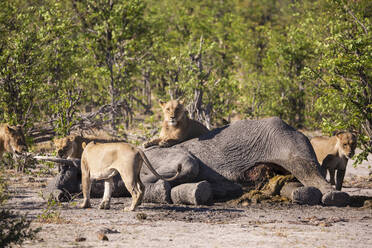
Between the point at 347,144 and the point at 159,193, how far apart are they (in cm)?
418

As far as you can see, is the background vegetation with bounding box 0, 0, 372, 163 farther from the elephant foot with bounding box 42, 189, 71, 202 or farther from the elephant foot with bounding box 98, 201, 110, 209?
the elephant foot with bounding box 98, 201, 110, 209

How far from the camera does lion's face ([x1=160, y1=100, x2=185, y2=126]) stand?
11031 mm

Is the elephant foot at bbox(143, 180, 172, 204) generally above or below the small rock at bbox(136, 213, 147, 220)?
above

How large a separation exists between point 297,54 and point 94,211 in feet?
60.9

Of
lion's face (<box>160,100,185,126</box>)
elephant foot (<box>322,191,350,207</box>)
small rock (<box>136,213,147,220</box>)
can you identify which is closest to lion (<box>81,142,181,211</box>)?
small rock (<box>136,213,147,220</box>)

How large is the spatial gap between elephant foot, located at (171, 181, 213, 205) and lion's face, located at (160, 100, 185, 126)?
1.38 metres

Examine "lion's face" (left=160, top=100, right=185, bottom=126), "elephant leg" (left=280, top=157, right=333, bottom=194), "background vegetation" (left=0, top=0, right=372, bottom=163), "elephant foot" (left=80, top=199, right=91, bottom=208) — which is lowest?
"elephant foot" (left=80, top=199, right=91, bottom=208)

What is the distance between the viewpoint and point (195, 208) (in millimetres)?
9742

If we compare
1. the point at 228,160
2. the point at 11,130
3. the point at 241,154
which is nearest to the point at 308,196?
the point at 241,154

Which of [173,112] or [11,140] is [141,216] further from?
[11,140]

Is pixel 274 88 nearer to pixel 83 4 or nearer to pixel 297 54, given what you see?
pixel 297 54

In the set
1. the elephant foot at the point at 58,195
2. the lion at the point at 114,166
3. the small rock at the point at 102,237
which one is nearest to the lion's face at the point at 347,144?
the lion at the point at 114,166

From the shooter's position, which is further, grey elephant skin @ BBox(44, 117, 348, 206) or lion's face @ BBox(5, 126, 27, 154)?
lion's face @ BBox(5, 126, 27, 154)

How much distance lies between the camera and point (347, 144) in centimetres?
1188
